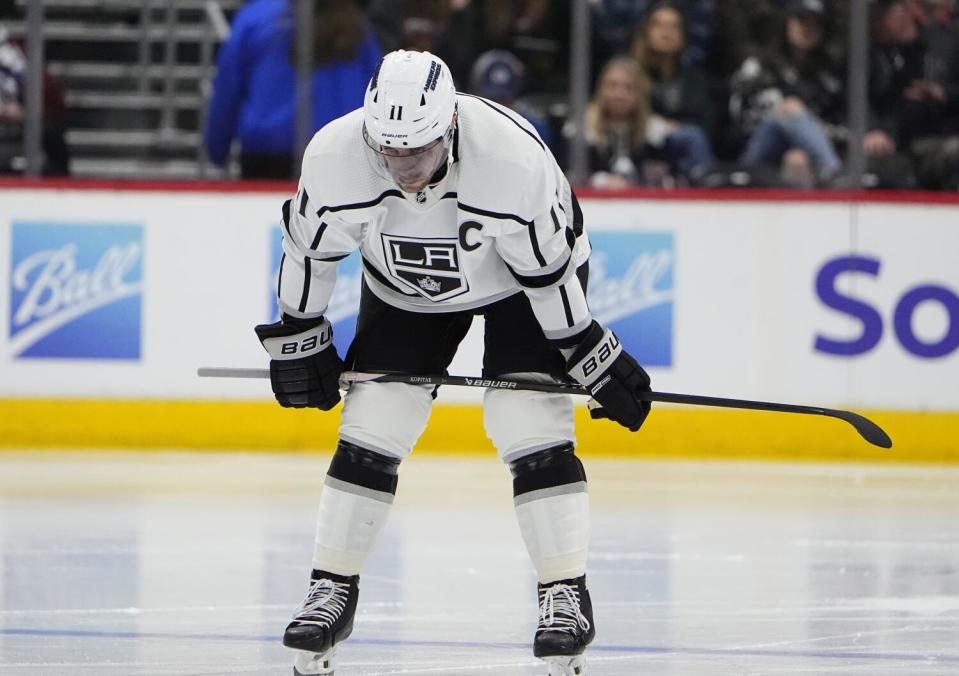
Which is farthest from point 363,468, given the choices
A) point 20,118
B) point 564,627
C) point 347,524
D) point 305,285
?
point 20,118

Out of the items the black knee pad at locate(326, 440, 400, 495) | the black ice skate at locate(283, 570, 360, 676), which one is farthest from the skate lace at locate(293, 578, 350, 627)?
the black knee pad at locate(326, 440, 400, 495)

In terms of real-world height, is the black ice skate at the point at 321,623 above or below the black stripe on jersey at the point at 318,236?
below

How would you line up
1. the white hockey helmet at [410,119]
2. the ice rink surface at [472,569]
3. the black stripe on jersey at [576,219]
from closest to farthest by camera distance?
the white hockey helmet at [410,119], the black stripe on jersey at [576,219], the ice rink surface at [472,569]

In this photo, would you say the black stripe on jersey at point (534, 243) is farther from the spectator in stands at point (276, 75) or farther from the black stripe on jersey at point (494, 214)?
the spectator in stands at point (276, 75)

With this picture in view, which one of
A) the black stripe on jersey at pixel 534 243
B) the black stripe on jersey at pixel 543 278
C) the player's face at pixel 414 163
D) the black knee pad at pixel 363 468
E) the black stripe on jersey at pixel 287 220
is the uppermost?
the player's face at pixel 414 163

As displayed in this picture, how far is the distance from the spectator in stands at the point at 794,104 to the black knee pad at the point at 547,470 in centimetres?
482

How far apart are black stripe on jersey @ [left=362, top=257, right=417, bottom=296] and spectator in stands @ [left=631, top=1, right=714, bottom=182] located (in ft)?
15.0

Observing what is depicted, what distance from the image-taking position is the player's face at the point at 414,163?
10.9 feet

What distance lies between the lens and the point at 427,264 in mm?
3557

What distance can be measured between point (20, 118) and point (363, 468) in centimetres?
512

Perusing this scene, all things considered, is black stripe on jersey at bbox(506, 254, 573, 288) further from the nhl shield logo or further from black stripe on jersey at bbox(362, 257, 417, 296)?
black stripe on jersey at bbox(362, 257, 417, 296)

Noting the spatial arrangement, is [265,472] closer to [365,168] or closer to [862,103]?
[862,103]

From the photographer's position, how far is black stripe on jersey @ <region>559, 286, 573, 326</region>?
3.55 m

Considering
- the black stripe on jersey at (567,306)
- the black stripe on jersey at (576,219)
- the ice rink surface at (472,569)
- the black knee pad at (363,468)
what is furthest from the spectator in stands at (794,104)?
the black knee pad at (363,468)
